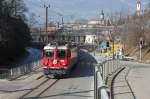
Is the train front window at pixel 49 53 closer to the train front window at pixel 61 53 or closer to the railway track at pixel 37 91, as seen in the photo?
the train front window at pixel 61 53

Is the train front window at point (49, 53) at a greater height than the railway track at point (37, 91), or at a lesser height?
greater

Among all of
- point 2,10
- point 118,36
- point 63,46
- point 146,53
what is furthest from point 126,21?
point 63,46

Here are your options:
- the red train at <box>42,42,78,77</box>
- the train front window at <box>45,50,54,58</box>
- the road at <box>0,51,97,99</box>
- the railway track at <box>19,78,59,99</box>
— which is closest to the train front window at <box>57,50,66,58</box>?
the red train at <box>42,42,78,77</box>

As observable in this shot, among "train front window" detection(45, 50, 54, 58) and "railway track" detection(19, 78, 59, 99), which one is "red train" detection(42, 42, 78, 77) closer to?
"train front window" detection(45, 50, 54, 58)

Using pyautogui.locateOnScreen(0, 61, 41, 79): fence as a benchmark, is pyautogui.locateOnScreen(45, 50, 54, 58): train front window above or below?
above

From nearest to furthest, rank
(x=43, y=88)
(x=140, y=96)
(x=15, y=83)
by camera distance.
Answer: (x=140, y=96)
(x=43, y=88)
(x=15, y=83)

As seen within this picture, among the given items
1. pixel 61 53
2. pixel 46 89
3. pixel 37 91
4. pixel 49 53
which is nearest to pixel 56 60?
pixel 61 53

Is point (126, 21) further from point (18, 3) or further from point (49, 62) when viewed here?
point (49, 62)

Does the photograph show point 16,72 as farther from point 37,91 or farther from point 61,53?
point 37,91

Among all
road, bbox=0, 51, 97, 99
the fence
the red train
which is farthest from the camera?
the fence

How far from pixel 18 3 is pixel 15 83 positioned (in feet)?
260

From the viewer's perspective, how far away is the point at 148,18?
4262 inches

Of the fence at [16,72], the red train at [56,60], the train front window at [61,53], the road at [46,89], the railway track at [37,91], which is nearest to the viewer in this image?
the railway track at [37,91]

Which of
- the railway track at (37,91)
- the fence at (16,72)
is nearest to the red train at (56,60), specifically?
the railway track at (37,91)
